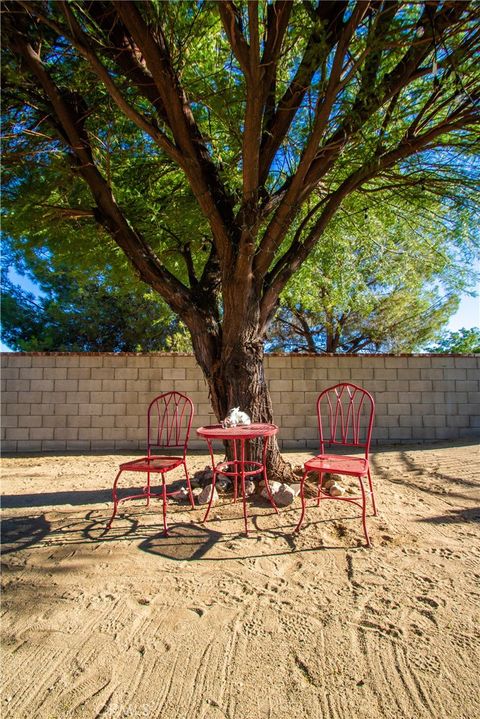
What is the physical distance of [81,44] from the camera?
3113 mm

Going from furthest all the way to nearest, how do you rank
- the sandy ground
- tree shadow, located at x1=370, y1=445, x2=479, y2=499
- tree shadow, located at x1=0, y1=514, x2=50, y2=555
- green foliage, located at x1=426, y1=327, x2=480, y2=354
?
green foliage, located at x1=426, y1=327, x2=480, y2=354, tree shadow, located at x1=370, y1=445, x2=479, y2=499, tree shadow, located at x1=0, y1=514, x2=50, y2=555, the sandy ground

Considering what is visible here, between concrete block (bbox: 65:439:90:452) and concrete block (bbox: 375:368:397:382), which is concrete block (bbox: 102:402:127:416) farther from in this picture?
concrete block (bbox: 375:368:397:382)

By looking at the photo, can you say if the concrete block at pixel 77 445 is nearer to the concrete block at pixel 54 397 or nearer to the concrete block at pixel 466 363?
the concrete block at pixel 54 397

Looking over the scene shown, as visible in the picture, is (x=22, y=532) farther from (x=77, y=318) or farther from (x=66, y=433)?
(x=77, y=318)

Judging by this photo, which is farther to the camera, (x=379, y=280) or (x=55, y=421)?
(x=379, y=280)

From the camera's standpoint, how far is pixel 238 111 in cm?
433

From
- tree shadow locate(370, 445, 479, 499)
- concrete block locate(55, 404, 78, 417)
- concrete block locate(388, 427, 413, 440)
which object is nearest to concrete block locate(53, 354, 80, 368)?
concrete block locate(55, 404, 78, 417)

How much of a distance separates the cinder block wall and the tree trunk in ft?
9.20

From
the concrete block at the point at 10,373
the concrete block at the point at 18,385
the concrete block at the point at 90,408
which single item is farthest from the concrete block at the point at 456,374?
the concrete block at the point at 10,373

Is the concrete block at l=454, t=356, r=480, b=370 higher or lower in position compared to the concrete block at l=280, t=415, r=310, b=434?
higher

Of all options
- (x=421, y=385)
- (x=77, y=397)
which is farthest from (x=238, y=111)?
(x=421, y=385)

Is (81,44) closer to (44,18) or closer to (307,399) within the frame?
(44,18)

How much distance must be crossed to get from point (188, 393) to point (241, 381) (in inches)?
122

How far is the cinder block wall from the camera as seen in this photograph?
6.90 m
